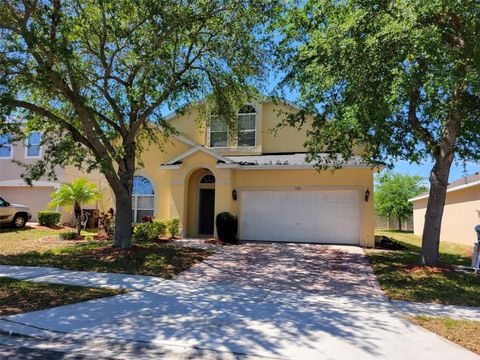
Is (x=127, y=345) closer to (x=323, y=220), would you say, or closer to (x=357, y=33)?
(x=357, y=33)

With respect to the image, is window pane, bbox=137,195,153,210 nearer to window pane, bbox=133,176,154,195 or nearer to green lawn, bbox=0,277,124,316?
window pane, bbox=133,176,154,195

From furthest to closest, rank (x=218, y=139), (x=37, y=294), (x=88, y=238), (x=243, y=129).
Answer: (x=218, y=139) → (x=243, y=129) → (x=88, y=238) → (x=37, y=294)

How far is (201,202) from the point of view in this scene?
752 inches

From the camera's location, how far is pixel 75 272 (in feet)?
34.1

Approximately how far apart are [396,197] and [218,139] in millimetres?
22092

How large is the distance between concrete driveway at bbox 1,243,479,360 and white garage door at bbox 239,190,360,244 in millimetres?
6422

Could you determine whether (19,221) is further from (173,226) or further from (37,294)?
(37,294)

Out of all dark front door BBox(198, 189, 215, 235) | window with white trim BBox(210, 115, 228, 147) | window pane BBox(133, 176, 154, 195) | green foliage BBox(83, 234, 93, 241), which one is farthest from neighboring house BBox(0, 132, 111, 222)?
dark front door BBox(198, 189, 215, 235)

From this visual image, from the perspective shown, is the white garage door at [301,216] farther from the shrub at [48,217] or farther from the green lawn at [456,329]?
the shrub at [48,217]

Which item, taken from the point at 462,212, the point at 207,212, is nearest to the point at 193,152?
the point at 207,212

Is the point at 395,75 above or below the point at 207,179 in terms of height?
Answer: above

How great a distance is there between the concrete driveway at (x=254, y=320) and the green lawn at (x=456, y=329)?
227 millimetres

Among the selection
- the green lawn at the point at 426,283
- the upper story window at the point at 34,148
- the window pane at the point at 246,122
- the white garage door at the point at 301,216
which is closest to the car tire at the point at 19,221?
the upper story window at the point at 34,148

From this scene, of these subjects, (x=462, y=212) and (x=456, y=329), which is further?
(x=462, y=212)
